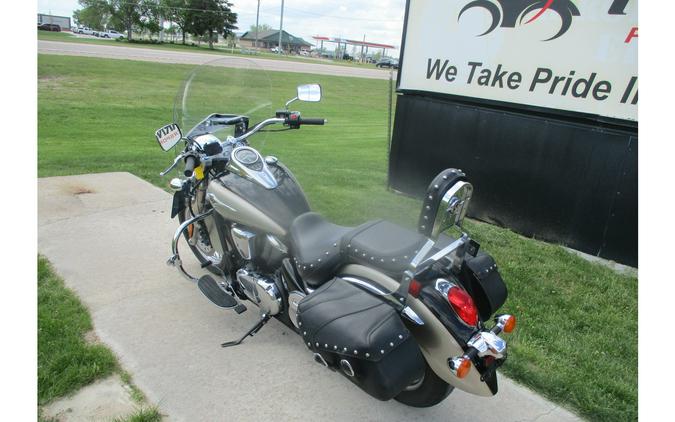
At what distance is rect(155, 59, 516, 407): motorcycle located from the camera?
1867 millimetres

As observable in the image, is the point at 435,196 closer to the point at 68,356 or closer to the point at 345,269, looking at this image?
the point at 345,269

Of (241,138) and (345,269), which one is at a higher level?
(241,138)

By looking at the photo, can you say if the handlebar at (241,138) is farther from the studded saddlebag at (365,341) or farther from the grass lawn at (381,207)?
the studded saddlebag at (365,341)

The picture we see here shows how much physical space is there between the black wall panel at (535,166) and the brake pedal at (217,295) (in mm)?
3559

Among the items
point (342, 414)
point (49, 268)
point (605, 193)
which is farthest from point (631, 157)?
point (49, 268)

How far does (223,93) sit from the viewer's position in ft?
11.5

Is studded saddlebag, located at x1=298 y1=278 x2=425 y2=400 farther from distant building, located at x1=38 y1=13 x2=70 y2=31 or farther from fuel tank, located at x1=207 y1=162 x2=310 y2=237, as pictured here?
distant building, located at x1=38 y1=13 x2=70 y2=31

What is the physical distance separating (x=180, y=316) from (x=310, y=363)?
1.02 meters

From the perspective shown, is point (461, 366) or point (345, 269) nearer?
point (461, 366)

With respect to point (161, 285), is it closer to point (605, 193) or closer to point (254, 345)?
point (254, 345)

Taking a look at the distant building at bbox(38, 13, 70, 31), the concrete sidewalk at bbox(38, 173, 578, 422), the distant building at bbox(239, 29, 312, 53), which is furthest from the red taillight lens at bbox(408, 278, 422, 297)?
the distant building at bbox(38, 13, 70, 31)

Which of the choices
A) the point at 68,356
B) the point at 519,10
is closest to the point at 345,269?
the point at 68,356

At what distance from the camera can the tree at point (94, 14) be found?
2122 inches

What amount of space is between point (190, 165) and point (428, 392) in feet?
6.55
